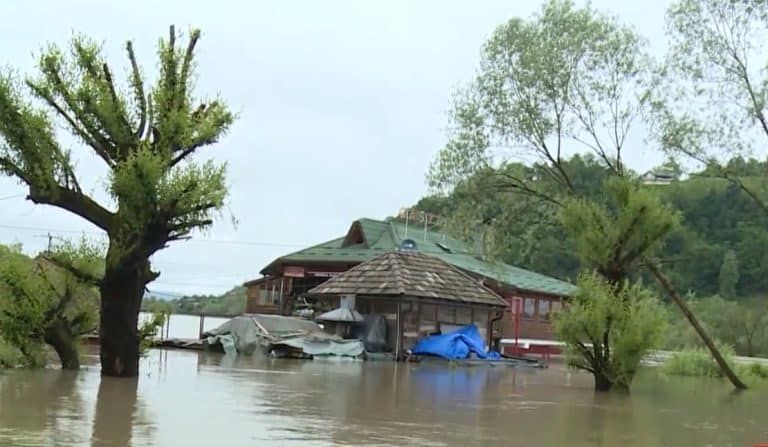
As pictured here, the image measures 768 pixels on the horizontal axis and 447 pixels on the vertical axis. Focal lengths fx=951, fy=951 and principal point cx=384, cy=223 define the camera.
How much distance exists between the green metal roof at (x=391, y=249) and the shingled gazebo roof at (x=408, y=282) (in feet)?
22.8

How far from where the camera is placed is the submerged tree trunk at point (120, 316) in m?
17.7

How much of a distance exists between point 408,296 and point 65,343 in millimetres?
13510

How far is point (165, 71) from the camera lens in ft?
58.3

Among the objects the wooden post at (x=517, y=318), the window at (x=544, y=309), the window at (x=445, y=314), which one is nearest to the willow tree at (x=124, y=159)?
the window at (x=445, y=314)

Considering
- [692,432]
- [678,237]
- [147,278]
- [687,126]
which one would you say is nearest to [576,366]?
[687,126]

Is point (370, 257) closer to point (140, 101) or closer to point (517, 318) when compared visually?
point (517, 318)

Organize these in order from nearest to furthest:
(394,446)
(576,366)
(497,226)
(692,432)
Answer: (394,446) < (692,432) < (576,366) < (497,226)

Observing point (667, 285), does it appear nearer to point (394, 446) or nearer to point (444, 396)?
point (444, 396)

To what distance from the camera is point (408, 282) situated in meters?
32.0

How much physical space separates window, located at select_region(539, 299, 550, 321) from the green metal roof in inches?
23.3

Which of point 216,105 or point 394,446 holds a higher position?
point 216,105

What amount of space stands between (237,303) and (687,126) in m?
48.7

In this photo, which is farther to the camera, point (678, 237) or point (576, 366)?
point (678, 237)

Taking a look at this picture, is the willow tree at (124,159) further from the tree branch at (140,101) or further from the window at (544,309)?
the window at (544,309)
